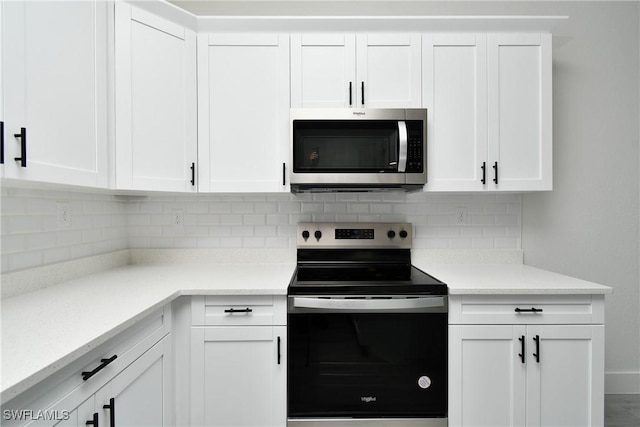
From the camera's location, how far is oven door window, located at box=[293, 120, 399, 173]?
1833 millimetres

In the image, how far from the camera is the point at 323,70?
6.16 ft

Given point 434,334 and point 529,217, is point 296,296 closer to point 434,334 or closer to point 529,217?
point 434,334

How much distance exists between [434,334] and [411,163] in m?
0.91

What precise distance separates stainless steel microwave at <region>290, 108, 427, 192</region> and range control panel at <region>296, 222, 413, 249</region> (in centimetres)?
41

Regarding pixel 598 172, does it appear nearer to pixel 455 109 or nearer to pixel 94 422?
pixel 455 109

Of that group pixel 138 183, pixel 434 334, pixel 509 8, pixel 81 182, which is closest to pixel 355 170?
pixel 434 334

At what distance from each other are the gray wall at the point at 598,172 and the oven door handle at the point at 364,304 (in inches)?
45.7

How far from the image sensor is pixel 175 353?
1576 mm

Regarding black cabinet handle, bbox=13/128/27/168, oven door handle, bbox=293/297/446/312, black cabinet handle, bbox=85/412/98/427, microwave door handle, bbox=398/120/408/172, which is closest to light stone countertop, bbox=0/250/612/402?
oven door handle, bbox=293/297/446/312

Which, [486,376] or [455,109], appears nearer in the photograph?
[486,376]

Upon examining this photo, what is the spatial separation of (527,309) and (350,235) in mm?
1054

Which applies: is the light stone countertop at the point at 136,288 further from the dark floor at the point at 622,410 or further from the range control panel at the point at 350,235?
the dark floor at the point at 622,410

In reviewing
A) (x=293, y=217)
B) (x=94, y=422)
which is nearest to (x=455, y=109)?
(x=293, y=217)

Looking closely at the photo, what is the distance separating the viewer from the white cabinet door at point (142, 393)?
1057mm
